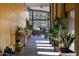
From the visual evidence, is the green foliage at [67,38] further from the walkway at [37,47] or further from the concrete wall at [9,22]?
the concrete wall at [9,22]

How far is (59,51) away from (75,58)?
0.19m

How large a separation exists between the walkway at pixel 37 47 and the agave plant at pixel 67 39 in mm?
140

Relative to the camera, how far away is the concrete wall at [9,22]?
11.1 feet

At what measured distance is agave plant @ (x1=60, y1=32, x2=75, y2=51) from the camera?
338cm

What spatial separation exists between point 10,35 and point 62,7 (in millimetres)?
648

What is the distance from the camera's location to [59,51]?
3.40m

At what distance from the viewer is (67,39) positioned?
11.2 feet

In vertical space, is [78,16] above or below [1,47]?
above

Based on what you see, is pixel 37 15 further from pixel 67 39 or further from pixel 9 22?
pixel 67 39

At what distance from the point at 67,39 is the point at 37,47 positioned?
1.12 feet

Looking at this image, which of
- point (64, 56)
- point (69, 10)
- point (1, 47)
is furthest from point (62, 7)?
point (1, 47)

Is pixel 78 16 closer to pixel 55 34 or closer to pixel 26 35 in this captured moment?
pixel 55 34

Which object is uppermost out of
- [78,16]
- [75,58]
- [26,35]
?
[78,16]

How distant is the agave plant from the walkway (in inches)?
5.5
